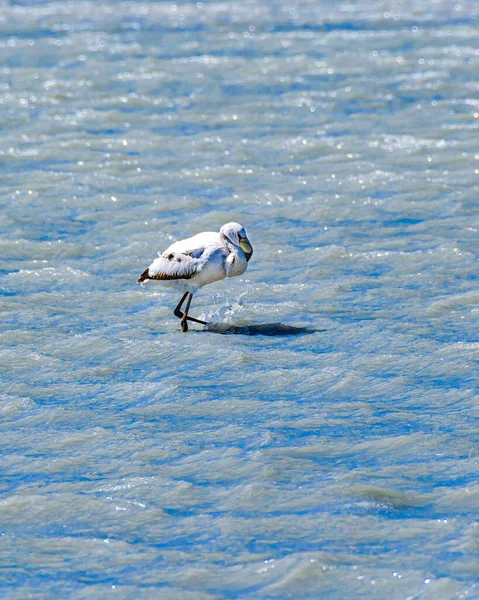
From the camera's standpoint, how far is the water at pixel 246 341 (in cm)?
579

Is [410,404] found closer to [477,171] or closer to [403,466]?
[403,466]

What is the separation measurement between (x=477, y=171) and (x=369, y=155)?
4.94 feet

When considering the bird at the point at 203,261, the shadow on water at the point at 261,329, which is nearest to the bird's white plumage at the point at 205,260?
the bird at the point at 203,261

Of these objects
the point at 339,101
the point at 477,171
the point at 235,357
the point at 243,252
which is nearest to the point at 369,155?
the point at 477,171

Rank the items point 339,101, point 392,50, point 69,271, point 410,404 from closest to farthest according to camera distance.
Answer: point 410,404 → point 69,271 → point 339,101 → point 392,50

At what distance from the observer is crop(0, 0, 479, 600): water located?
579 cm

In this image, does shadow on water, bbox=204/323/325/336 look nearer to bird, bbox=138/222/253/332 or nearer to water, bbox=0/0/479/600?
water, bbox=0/0/479/600

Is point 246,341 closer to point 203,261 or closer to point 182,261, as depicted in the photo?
point 203,261

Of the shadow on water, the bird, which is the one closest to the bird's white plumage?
the bird

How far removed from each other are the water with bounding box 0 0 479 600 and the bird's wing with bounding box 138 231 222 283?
475 mm

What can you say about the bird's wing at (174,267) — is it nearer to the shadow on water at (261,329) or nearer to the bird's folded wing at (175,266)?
the bird's folded wing at (175,266)

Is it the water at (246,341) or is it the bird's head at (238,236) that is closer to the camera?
the water at (246,341)

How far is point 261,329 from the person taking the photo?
9227 mm

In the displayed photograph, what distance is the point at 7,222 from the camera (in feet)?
40.6
